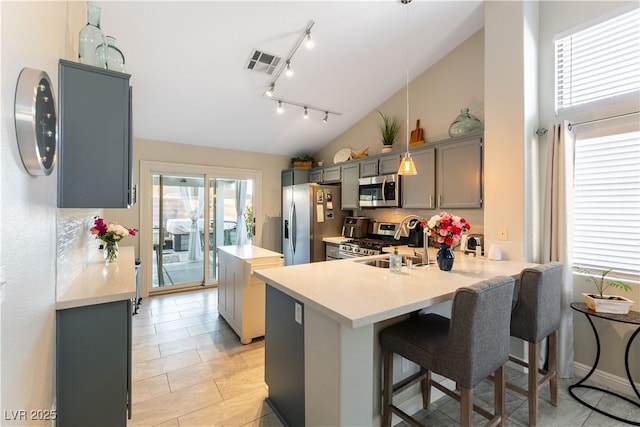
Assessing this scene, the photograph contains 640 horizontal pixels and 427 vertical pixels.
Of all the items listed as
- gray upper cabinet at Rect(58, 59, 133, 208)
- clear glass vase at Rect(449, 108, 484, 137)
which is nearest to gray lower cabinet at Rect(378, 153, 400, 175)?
clear glass vase at Rect(449, 108, 484, 137)

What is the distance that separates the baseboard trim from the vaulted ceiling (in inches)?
141

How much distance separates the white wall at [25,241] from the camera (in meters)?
0.93

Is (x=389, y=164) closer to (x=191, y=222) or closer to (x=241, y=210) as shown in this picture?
(x=241, y=210)

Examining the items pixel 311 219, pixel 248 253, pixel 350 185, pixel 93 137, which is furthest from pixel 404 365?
A: pixel 350 185

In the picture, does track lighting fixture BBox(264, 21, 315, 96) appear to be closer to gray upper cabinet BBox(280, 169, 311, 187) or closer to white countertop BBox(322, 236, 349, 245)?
gray upper cabinet BBox(280, 169, 311, 187)

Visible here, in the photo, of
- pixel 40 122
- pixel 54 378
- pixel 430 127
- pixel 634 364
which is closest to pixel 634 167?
pixel 634 364

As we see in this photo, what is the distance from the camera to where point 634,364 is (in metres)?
2.21

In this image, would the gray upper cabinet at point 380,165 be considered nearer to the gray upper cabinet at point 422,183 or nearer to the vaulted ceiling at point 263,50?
the gray upper cabinet at point 422,183

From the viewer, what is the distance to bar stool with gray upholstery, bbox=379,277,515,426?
4.58 feet

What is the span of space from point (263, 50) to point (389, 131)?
82.9 inches

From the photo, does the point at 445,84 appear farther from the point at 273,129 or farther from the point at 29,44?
the point at 29,44

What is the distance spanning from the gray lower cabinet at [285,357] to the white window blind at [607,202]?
256cm

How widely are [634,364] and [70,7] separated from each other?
15.9 ft

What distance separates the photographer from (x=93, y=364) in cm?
156
